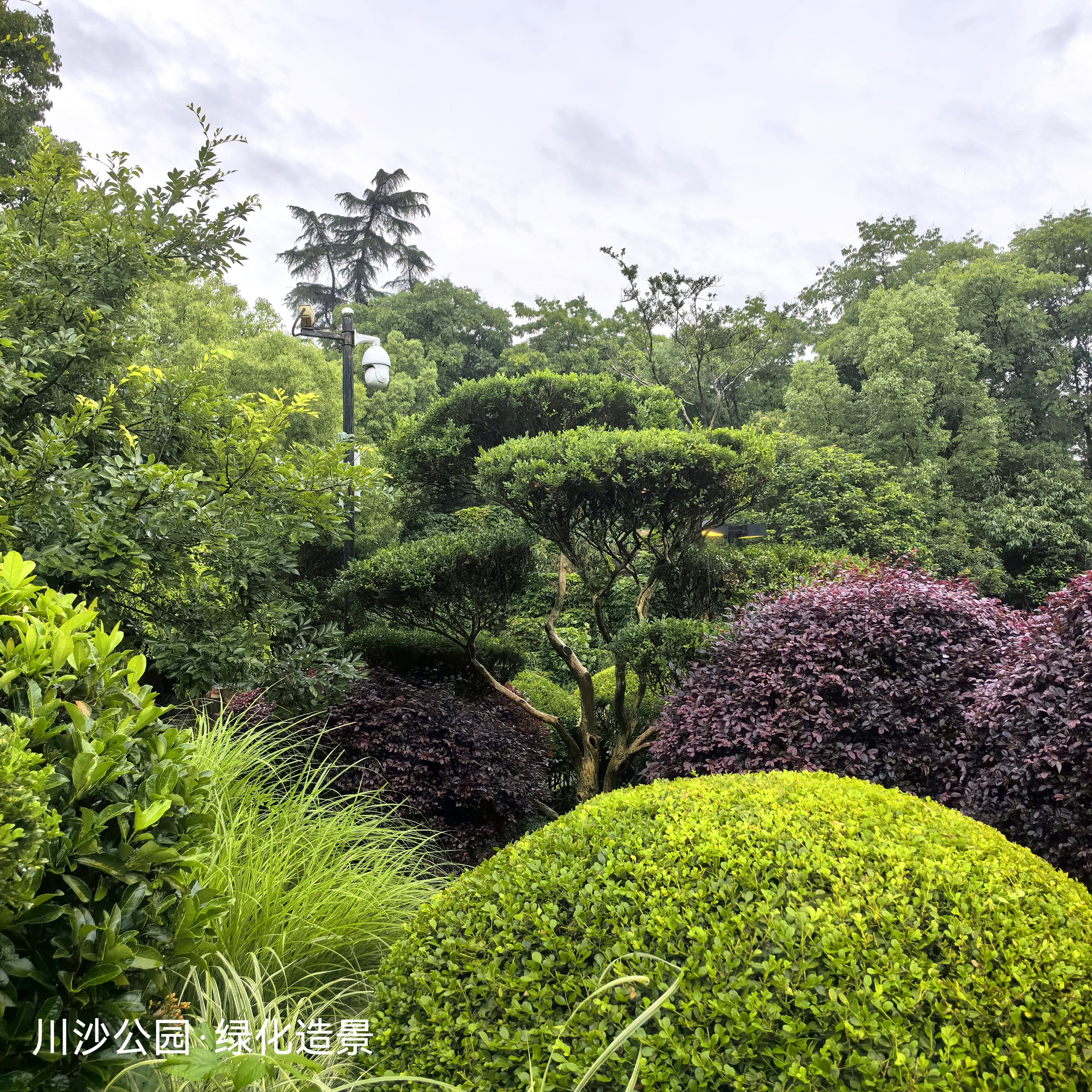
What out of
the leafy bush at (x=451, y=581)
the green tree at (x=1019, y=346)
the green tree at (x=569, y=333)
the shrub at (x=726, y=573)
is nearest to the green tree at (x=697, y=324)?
the shrub at (x=726, y=573)

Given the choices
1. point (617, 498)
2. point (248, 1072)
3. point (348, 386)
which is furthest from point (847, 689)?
point (348, 386)

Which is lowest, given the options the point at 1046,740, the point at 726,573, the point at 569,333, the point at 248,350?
the point at 1046,740

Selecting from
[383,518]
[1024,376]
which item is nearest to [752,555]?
[383,518]

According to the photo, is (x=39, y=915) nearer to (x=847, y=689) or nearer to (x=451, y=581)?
(x=847, y=689)

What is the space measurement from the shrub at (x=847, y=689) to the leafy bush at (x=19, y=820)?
11.1ft

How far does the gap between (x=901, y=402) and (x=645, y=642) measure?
15996 millimetres

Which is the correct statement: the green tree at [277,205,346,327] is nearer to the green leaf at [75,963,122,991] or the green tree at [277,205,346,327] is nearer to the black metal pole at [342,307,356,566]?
the black metal pole at [342,307,356,566]

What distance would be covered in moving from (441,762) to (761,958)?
3739 millimetres

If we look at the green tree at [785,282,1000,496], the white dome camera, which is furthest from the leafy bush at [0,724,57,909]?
the green tree at [785,282,1000,496]

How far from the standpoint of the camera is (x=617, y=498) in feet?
20.0

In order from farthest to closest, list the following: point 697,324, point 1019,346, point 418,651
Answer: point 1019,346 → point 697,324 → point 418,651

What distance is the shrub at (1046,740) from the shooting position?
3.03m

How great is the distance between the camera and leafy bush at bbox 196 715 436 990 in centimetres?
244

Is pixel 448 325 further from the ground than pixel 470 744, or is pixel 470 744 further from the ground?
pixel 448 325
